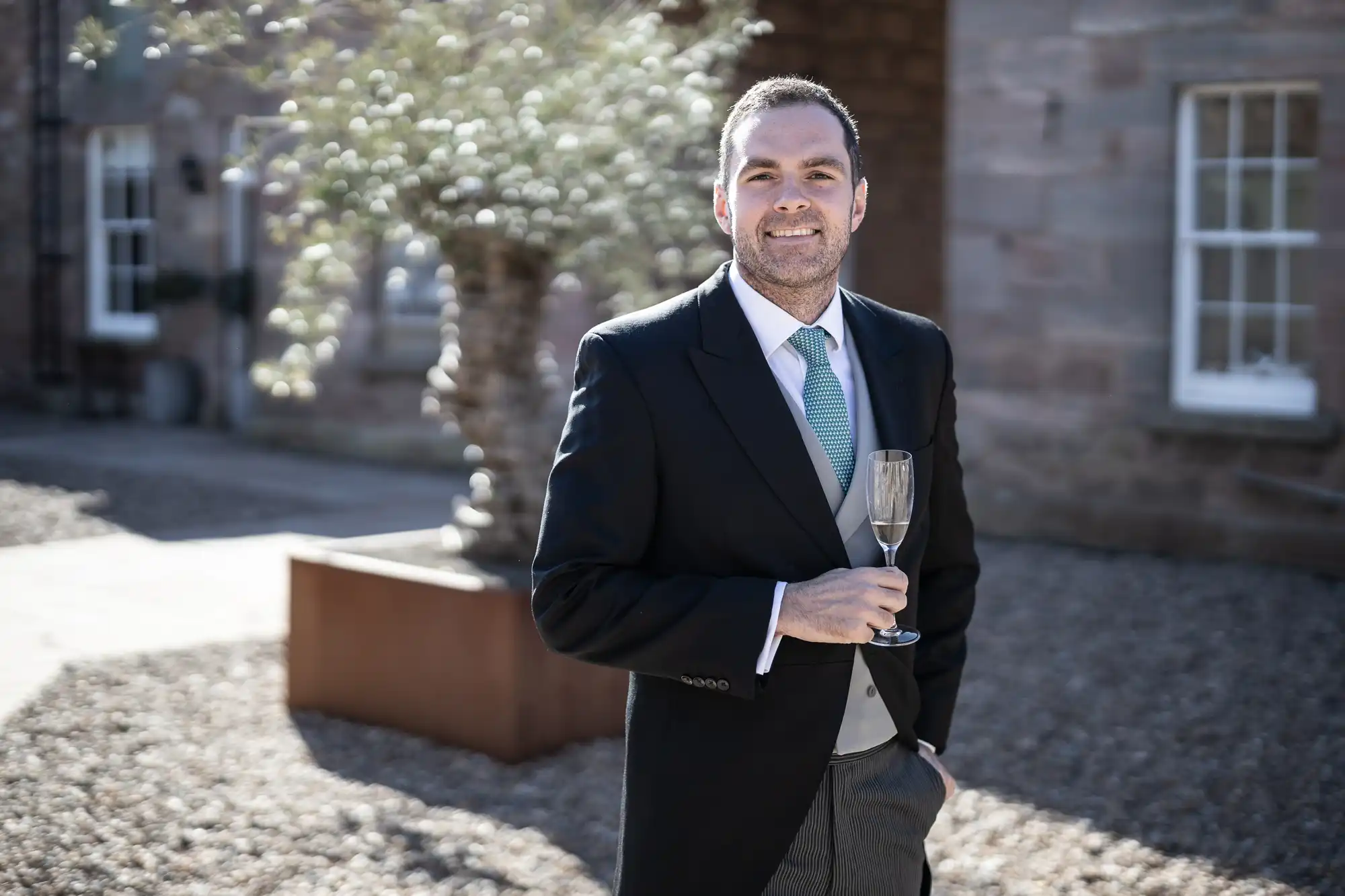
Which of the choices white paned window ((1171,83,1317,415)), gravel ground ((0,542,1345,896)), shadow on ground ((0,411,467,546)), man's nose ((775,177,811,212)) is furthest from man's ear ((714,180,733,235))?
shadow on ground ((0,411,467,546))

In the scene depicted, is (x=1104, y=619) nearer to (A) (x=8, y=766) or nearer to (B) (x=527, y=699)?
(B) (x=527, y=699)

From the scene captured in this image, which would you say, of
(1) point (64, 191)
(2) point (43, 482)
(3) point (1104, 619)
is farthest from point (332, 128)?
(1) point (64, 191)

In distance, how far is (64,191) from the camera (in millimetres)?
16484

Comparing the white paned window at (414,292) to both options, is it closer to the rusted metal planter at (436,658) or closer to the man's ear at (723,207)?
the rusted metal planter at (436,658)

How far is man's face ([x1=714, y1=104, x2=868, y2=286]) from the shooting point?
91.9 inches

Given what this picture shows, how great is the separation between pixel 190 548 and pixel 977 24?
563 cm

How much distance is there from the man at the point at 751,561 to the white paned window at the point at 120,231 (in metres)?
14.5

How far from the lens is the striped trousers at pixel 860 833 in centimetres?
236

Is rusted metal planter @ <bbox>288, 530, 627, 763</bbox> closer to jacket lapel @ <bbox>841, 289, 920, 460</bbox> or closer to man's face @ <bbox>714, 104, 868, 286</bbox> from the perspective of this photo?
jacket lapel @ <bbox>841, 289, 920, 460</bbox>

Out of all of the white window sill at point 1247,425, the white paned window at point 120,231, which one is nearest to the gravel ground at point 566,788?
the white window sill at point 1247,425

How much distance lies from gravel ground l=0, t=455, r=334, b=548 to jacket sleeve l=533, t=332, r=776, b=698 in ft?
25.3

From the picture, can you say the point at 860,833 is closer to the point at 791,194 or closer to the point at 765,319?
the point at 765,319

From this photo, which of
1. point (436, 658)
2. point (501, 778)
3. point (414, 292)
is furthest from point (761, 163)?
point (414, 292)

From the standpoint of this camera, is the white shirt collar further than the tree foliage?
No
